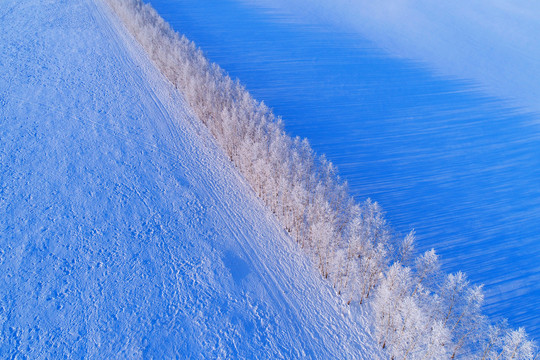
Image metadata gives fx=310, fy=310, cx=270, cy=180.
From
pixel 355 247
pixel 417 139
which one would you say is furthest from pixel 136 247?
pixel 417 139

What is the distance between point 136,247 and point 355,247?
1872 cm

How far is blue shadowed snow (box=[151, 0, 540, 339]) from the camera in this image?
3091 cm

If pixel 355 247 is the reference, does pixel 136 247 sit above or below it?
below

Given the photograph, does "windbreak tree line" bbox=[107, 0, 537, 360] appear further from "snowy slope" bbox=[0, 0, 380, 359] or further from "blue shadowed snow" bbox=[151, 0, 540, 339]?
"blue shadowed snow" bbox=[151, 0, 540, 339]

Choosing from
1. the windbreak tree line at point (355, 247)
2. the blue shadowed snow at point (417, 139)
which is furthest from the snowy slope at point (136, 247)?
the blue shadowed snow at point (417, 139)

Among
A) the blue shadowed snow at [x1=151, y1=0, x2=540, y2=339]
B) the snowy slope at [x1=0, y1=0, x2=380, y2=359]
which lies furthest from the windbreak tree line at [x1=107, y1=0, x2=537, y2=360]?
the blue shadowed snow at [x1=151, y1=0, x2=540, y2=339]

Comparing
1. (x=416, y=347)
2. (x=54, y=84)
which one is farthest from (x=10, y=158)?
(x=416, y=347)

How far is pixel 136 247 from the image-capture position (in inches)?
1064

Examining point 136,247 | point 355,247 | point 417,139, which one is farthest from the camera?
point 417,139

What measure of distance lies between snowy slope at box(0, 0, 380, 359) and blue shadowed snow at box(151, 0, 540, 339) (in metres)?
14.7

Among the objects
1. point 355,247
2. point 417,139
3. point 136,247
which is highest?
point 417,139

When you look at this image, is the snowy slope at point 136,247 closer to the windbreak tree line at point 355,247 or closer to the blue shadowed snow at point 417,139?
the windbreak tree line at point 355,247

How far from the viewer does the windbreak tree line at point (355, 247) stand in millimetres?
20594

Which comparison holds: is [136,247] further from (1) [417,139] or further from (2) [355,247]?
(1) [417,139]
